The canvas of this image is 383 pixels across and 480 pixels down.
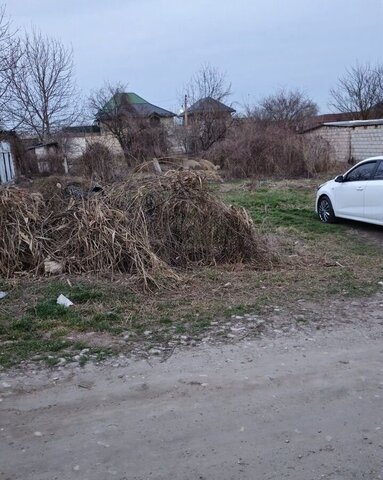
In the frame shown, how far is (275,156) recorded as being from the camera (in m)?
25.9

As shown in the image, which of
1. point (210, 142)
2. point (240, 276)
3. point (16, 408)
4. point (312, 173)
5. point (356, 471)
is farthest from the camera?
point (210, 142)

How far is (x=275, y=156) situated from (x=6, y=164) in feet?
46.1

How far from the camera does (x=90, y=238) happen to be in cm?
776

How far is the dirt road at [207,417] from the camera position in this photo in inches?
121

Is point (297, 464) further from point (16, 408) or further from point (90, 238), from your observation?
point (90, 238)

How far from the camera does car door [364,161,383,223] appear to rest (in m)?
10.5

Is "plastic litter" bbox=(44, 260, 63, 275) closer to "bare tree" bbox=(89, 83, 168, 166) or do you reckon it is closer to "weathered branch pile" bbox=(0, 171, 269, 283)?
"weathered branch pile" bbox=(0, 171, 269, 283)

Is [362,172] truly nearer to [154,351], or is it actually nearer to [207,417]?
[154,351]

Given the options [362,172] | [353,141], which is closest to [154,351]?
[362,172]

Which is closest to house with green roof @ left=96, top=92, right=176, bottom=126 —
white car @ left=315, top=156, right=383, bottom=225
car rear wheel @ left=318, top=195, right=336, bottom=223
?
car rear wheel @ left=318, top=195, right=336, bottom=223

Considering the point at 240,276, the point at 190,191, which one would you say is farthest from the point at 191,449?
the point at 190,191

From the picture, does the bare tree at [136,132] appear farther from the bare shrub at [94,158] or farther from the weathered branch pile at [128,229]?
the weathered branch pile at [128,229]

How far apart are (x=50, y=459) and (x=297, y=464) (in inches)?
58.1

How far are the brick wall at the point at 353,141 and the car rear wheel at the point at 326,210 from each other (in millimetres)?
15706
